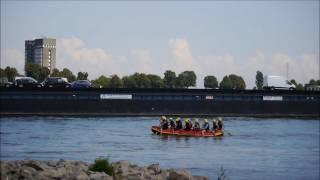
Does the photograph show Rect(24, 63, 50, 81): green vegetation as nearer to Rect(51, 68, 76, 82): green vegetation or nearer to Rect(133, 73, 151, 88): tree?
Rect(51, 68, 76, 82): green vegetation

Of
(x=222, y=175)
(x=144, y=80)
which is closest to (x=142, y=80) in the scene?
(x=144, y=80)

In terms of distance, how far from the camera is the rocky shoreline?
66.6ft

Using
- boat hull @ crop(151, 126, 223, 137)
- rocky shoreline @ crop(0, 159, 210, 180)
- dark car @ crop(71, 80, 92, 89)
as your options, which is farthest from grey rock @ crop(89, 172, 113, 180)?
dark car @ crop(71, 80, 92, 89)

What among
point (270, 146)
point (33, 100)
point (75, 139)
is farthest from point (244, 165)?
point (33, 100)

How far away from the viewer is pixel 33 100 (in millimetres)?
81938

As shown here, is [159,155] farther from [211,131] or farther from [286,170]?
[211,131]

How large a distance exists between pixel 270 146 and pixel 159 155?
11.1 metres

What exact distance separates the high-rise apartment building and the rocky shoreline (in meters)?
141

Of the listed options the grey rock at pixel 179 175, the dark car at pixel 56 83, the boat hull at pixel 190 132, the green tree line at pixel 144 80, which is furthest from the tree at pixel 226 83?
the grey rock at pixel 179 175

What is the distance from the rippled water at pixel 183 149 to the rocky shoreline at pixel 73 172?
656 cm

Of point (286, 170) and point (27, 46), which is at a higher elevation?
point (27, 46)

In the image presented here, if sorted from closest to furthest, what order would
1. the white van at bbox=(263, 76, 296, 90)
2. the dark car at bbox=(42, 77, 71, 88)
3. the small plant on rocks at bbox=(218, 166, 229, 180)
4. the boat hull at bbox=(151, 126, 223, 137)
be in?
the small plant on rocks at bbox=(218, 166, 229, 180), the boat hull at bbox=(151, 126, 223, 137), the dark car at bbox=(42, 77, 71, 88), the white van at bbox=(263, 76, 296, 90)

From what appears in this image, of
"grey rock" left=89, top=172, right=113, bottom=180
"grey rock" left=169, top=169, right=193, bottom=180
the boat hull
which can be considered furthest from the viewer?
the boat hull

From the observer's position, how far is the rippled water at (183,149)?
3409 centimetres
